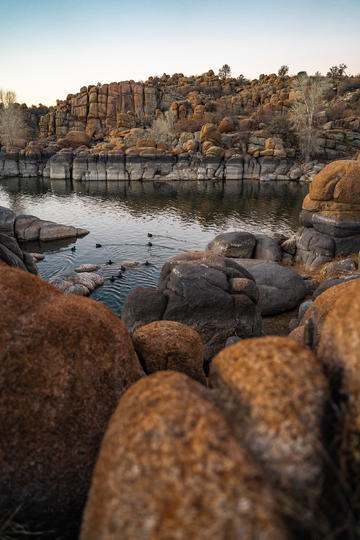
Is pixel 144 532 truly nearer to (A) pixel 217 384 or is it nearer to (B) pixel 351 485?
(A) pixel 217 384

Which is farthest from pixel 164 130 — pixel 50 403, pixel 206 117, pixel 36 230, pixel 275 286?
pixel 50 403

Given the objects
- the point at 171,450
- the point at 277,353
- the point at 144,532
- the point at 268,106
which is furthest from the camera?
the point at 268,106

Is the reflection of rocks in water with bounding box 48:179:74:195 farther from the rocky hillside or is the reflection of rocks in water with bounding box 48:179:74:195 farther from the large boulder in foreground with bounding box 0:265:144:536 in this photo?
the large boulder in foreground with bounding box 0:265:144:536

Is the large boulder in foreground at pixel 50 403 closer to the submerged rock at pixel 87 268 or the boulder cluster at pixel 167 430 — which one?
the boulder cluster at pixel 167 430

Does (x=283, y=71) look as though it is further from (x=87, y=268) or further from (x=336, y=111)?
(x=87, y=268)

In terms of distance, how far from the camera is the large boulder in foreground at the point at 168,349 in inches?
199

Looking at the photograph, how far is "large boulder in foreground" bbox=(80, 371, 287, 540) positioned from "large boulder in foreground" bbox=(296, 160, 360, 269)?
739 inches

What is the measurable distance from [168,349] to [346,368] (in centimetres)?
294

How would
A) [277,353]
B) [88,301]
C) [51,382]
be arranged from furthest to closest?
[88,301] < [51,382] < [277,353]

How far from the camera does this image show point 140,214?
3900 centimetres

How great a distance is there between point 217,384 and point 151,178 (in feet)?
217

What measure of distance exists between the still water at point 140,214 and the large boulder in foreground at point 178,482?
1424cm

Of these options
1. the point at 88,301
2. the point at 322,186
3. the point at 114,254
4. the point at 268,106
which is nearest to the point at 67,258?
the point at 114,254

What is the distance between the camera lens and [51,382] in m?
3.38
